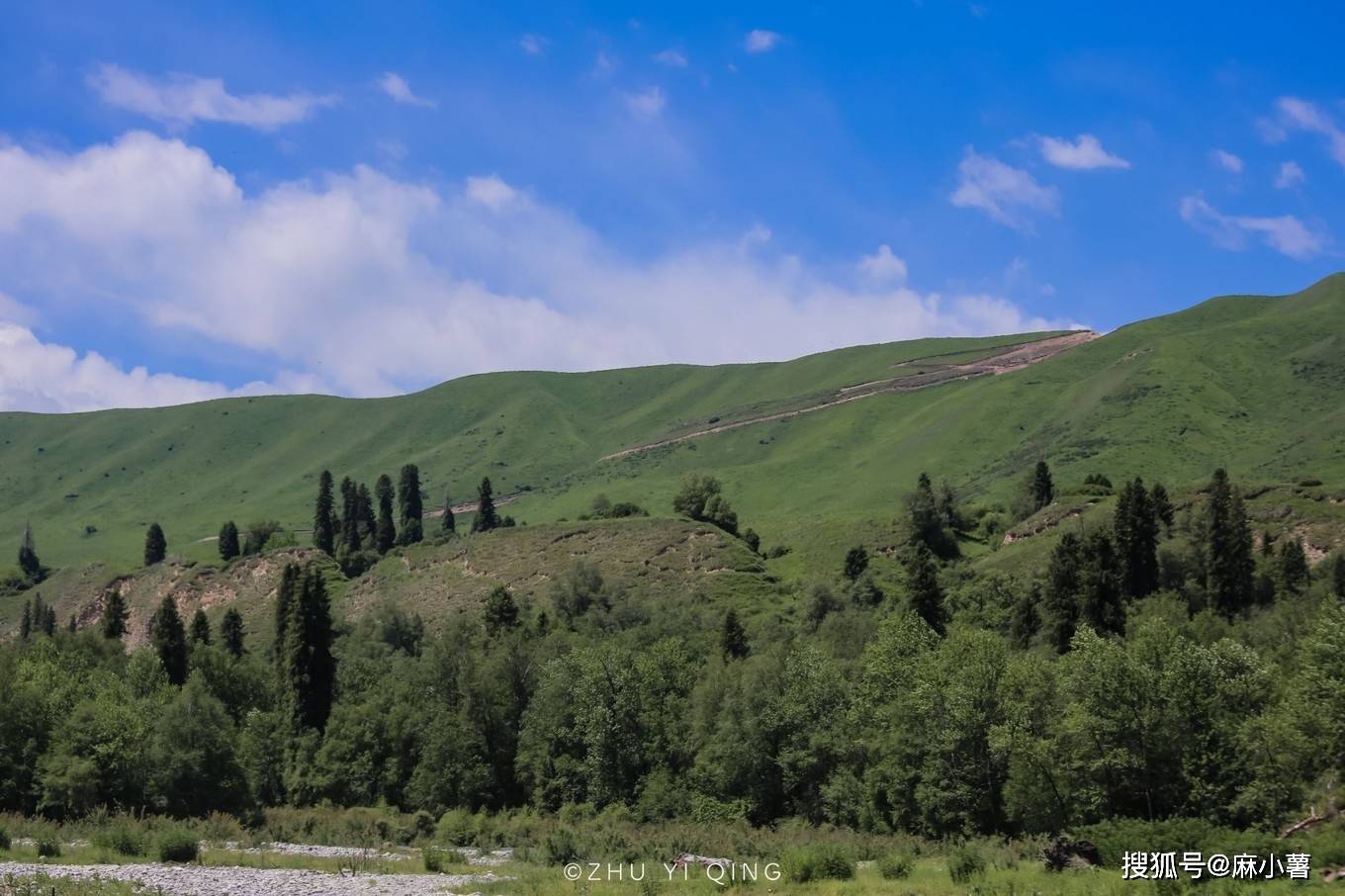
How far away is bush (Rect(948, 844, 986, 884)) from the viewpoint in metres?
32.6

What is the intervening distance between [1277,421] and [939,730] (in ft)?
537

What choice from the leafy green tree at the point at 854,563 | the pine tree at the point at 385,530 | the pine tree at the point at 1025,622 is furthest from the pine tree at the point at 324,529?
the pine tree at the point at 1025,622

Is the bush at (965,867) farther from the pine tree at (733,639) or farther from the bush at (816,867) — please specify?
the pine tree at (733,639)

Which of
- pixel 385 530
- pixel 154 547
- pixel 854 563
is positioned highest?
pixel 154 547

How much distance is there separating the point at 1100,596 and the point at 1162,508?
3605cm

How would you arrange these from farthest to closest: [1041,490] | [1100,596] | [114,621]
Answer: [1041,490]
[114,621]
[1100,596]

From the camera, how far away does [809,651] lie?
6575 cm

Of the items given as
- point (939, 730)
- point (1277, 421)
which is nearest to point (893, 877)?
point (939, 730)

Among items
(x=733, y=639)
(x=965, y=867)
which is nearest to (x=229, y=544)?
(x=733, y=639)

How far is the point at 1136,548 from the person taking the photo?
91.2 m

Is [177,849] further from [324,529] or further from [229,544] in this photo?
[324,529]

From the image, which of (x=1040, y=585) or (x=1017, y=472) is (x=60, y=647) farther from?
(x=1017, y=472)

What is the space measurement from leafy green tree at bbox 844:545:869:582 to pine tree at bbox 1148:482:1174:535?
96.3 ft

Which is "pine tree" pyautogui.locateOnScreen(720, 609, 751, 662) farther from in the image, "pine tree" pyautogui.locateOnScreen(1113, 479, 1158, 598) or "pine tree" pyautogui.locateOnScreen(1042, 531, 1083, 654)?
"pine tree" pyautogui.locateOnScreen(1113, 479, 1158, 598)
